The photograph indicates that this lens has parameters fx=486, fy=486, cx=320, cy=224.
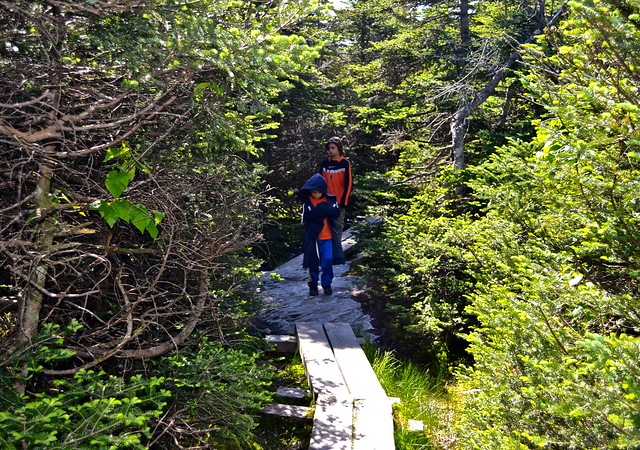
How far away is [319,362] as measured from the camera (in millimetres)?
6090

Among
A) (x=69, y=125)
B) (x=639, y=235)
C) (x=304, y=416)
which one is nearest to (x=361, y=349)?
(x=304, y=416)

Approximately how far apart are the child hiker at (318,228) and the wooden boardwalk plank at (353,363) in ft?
4.43

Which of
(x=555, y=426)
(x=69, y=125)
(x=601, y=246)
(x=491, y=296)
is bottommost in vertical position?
(x=555, y=426)

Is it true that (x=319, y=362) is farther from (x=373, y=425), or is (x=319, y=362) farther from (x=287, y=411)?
(x=373, y=425)

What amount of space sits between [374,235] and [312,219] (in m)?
1.92

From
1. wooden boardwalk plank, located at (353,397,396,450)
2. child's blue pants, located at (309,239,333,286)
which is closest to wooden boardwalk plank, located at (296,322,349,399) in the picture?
wooden boardwalk plank, located at (353,397,396,450)

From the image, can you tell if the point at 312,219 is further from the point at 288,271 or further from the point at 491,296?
the point at 491,296

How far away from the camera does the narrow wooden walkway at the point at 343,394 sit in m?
4.56

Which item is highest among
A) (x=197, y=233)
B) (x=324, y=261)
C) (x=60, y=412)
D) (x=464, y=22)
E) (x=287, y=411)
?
(x=464, y=22)

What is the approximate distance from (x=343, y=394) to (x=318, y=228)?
3480 mm

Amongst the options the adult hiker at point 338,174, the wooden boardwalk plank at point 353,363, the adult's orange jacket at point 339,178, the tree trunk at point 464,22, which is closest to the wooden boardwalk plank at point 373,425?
the wooden boardwalk plank at point 353,363

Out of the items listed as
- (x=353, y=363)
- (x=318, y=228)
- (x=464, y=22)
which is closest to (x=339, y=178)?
(x=318, y=228)

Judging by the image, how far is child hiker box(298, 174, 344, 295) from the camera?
8211 millimetres

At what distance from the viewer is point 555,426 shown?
130 inches
